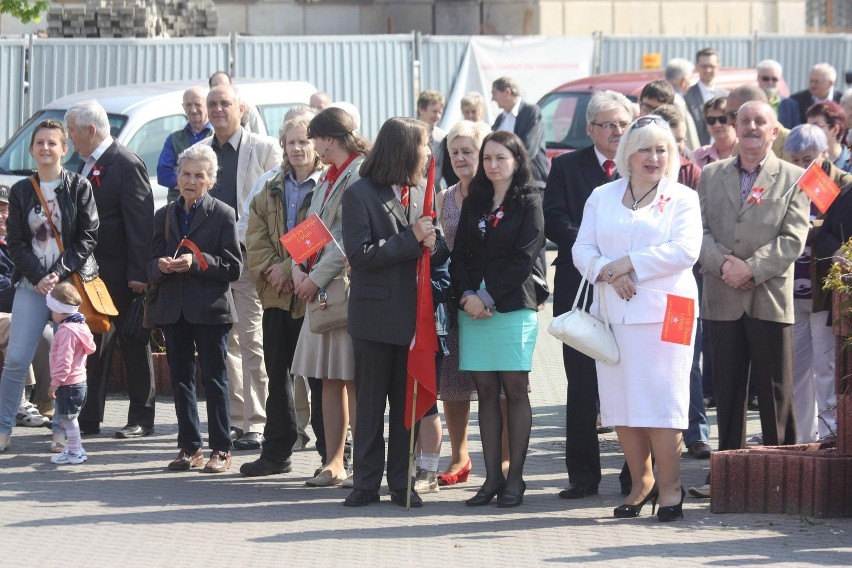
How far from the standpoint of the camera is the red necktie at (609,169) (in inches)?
317

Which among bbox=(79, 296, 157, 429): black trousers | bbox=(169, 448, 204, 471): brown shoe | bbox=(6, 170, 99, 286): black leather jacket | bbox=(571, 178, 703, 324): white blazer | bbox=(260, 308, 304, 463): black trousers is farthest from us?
bbox=(79, 296, 157, 429): black trousers

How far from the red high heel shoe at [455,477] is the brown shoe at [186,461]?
1410 millimetres

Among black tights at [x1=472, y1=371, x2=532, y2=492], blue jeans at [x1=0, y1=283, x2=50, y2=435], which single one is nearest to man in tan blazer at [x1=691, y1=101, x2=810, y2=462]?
black tights at [x1=472, y1=371, x2=532, y2=492]

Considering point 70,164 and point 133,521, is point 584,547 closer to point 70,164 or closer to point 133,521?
point 133,521

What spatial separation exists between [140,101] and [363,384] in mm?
6899

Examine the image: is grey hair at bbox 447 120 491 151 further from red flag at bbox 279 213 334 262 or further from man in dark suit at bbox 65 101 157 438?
man in dark suit at bbox 65 101 157 438

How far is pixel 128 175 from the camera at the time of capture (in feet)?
31.4

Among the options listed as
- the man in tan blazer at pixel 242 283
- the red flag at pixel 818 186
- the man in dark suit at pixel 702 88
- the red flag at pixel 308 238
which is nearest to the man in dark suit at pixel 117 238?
the man in tan blazer at pixel 242 283

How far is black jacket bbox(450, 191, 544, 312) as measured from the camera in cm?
762

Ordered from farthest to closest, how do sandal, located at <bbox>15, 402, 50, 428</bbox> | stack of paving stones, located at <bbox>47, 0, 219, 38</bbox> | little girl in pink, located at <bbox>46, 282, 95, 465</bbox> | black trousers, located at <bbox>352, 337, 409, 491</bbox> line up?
1. stack of paving stones, located at <bbox>47, 0, 219, 38</bbox>
2. sandal, located at <bbox>15, 402, 50, 428</bbox>
3. little girl in pink, located at <bbox>46, 282, 95, 465</bbox>
4. black trousers, located at <bbox>352, 337, 409, 491</bbox>

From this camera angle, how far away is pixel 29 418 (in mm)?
10016

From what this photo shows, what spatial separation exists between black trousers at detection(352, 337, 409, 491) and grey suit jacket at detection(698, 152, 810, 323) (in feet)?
5.49

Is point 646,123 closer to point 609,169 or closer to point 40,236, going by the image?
point 609,169

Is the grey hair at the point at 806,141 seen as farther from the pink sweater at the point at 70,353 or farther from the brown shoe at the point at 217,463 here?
the pink sweater at the point at 70,353
